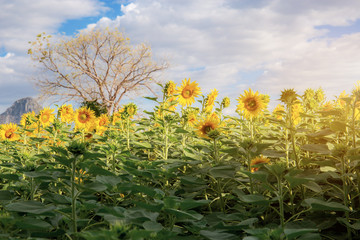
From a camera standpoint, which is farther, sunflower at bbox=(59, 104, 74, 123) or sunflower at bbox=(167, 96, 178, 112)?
sunflower at bbox=(59, 104, 74, 123)

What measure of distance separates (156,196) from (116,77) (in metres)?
20.3

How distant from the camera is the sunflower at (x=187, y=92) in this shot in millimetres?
3441

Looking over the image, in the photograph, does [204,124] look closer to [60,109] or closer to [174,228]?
[174,228]

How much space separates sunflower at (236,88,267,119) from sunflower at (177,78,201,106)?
73 cm

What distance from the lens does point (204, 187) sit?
183 centimetres

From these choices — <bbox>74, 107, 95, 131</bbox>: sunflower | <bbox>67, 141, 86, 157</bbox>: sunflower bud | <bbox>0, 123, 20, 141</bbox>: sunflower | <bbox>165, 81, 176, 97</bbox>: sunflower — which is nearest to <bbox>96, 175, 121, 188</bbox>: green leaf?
<bbox>67, 141, 86, 157</bbox>: sunflower bud

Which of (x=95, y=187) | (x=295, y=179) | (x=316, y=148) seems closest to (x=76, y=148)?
(x=95, y=187)

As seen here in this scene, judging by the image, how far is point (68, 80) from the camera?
20406 mm

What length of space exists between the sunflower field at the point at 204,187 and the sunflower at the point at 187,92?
1cm

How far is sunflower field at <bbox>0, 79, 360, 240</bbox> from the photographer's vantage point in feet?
4.00

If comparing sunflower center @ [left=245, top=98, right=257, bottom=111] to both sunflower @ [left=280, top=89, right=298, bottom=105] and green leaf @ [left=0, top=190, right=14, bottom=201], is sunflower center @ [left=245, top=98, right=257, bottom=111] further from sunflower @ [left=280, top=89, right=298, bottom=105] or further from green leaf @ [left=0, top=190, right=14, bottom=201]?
green leaf @ [left=0, top=190, right=14, bottom=201]

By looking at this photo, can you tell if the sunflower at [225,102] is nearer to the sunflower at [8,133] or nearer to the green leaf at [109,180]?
the green leaf at [109,180]

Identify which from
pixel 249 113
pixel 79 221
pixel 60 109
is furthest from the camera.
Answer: pixel 60 109

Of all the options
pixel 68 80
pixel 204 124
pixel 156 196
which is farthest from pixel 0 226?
pixel 68 80
